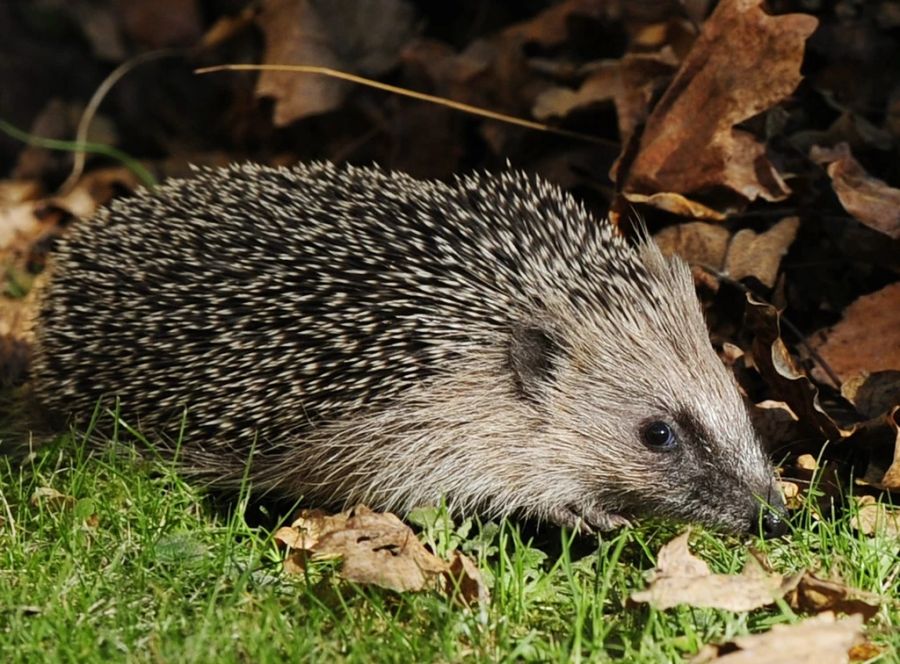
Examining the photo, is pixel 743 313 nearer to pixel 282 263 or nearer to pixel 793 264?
pixel 793 264

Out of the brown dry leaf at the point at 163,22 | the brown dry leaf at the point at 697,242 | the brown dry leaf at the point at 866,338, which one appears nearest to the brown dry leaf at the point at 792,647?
the brown dry leaf at the point at 866,338

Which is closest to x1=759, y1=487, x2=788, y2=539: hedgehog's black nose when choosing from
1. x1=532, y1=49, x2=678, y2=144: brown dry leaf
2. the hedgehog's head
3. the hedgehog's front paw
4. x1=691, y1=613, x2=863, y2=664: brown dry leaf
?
the hedgehog's head

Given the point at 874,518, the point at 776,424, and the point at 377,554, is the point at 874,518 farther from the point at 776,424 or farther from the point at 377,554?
the point at 377,554

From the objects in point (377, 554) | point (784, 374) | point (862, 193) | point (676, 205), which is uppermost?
point (862, 193)

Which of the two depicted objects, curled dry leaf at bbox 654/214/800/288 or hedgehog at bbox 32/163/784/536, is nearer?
hedgehog at bbox 32/163/784/536

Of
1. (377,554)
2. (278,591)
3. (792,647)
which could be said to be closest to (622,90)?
(377,554)

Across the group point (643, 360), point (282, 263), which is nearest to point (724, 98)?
point (643, 360)

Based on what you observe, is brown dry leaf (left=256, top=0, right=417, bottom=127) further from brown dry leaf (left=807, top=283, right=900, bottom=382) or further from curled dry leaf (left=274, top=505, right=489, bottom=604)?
curled dry leaf (left=274, top=505, right=489, bottom=604)
